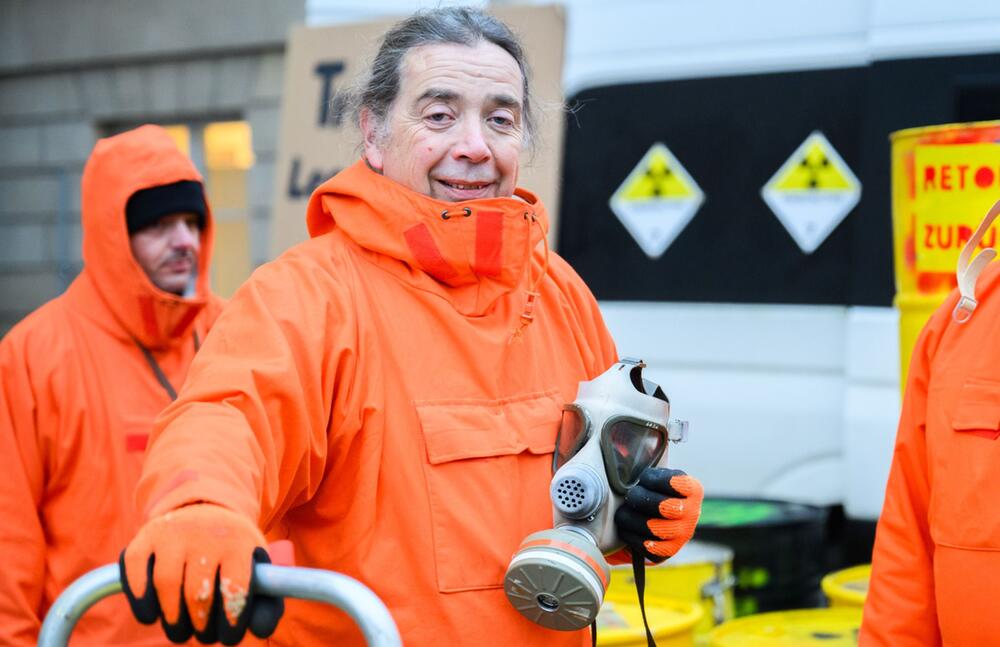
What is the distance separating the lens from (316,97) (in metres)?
4.86

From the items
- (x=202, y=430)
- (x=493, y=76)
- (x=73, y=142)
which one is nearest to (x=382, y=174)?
(x=493, y=76)

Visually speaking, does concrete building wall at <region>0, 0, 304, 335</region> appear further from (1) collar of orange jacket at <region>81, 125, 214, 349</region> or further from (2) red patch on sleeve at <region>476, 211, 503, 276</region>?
(2) red patch on sleeve at <region>476, 211, 503, 276</region>

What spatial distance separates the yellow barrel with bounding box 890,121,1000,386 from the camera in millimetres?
2684

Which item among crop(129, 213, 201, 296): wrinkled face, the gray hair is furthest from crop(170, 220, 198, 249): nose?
the gray hair

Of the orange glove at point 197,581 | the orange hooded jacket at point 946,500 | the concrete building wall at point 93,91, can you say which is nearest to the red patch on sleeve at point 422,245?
the orange glove at point 197,581

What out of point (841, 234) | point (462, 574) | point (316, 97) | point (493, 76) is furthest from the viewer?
point (316, 97)

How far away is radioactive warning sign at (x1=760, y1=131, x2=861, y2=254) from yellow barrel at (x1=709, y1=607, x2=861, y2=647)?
1138 mm

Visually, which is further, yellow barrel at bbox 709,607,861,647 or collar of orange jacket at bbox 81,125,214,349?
collar of orange jacket at bbox 81,125,214,349

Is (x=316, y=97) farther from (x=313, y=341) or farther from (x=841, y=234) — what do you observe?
(x=313, y=341)

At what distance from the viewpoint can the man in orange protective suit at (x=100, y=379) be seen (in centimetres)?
288

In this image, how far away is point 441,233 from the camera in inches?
80.7

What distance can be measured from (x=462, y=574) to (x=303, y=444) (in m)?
0.32

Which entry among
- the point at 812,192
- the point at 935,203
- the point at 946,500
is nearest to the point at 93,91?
the point at 812,192

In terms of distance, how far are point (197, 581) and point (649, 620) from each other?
63.5 inches
